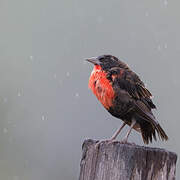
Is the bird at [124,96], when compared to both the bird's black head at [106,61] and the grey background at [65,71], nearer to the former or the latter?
the bird's black head at [106,61]

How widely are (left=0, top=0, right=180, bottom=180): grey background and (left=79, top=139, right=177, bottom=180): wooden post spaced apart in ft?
18.5

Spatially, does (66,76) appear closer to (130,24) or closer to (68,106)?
(68,106)

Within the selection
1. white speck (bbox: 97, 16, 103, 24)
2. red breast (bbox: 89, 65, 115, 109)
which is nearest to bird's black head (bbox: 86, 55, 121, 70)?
red breast (bbox: 89, 65, 115, 109)

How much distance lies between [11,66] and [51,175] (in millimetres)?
4097

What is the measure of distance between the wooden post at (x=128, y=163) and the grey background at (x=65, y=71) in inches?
222

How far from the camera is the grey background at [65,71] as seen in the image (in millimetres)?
11648

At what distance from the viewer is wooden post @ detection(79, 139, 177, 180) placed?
4496mm

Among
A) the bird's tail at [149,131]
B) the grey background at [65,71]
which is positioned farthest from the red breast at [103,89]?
the grey background at [65,71]

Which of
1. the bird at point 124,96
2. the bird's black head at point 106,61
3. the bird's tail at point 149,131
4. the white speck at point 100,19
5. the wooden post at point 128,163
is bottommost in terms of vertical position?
the wooden post at point 128,163

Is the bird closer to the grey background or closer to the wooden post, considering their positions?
the wooden post

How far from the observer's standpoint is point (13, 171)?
1082cm

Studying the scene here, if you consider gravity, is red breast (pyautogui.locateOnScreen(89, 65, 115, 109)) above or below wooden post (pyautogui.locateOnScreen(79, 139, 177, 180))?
above

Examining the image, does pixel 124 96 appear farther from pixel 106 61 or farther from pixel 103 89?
pixel 106 61

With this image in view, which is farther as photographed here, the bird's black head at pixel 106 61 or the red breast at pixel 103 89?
the bird's black head at pixel 106 61
